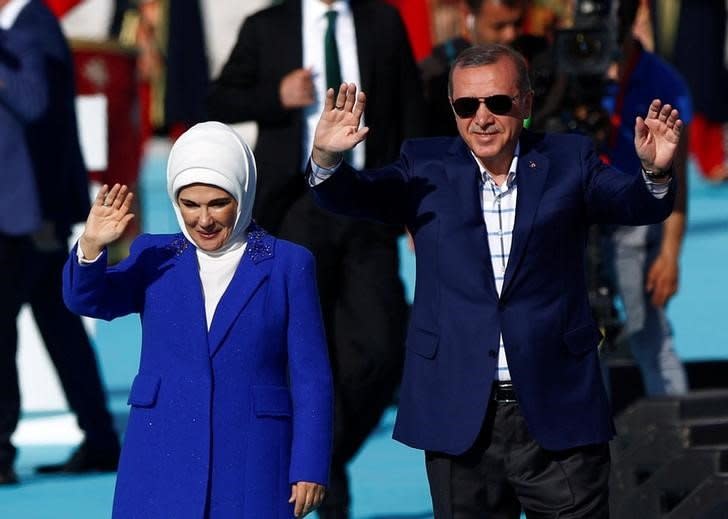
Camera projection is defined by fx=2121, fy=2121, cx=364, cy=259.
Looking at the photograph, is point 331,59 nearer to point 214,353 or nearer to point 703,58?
point 214,353

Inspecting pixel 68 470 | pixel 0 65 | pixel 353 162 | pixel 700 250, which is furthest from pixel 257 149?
pixel 700 250

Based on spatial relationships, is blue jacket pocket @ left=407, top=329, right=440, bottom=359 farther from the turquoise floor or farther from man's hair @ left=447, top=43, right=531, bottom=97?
the turquoise floor

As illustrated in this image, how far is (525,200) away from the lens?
5102 mm

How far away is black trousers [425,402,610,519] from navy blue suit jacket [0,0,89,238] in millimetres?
3370

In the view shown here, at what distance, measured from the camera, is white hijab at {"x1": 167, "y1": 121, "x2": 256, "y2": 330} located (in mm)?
4836

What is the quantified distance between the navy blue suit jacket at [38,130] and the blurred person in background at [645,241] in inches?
85.4

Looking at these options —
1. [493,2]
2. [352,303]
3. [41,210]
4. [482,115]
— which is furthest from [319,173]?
[41,210]

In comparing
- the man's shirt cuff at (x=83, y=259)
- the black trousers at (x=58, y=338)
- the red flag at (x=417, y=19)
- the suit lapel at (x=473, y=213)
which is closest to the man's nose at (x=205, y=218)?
the man's shirt cuff at (x=83, y=259)

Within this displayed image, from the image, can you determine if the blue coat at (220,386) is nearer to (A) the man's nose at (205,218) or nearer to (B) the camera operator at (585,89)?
(A) the man's nose at (205,218)

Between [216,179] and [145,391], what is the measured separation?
1.67ft

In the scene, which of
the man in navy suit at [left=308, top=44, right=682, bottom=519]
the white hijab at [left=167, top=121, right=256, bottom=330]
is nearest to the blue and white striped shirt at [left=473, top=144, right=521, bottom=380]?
the man in navy suit at [left=308, top=44, right=682, bottom=519]

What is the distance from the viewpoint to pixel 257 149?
722 centimetres

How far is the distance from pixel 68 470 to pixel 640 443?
A: 2.73 meters

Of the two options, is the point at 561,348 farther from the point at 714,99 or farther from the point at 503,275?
the point at 714,99
